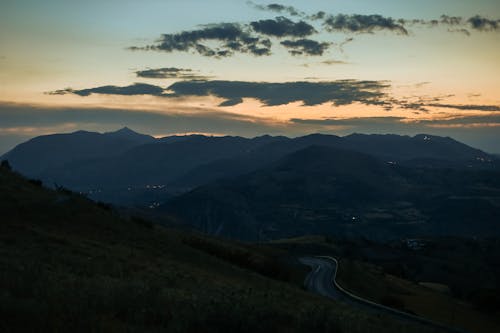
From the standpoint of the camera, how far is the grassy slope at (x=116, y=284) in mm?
9977

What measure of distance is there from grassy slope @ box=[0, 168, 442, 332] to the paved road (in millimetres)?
9078

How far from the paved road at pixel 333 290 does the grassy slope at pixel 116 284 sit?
9078 millimetres

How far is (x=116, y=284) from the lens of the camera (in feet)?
52.1

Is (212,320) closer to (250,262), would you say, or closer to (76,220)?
(76,220)

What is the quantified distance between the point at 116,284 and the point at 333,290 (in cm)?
4587

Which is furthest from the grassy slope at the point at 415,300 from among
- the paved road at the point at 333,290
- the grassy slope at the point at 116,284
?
the grassy slope at the point at 116,284

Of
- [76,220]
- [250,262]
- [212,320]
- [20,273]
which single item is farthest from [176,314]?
[250,262]

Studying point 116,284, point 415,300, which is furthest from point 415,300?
point 116,284

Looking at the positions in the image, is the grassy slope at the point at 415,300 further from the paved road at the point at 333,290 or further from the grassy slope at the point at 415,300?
the paved road at the point at 333,290

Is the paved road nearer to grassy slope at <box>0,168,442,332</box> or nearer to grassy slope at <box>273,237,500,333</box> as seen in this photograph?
grassy slope at <box>273,237,500,333</box>

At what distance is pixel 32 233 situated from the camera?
2850 centimetres

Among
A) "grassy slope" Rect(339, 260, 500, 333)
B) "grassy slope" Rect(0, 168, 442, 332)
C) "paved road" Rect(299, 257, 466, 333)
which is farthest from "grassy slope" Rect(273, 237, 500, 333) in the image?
"grassy slope" Rect(0, 168, 442, 332)

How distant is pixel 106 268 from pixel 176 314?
1200 cm

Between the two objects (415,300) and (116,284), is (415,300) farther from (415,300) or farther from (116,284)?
(116,284)
